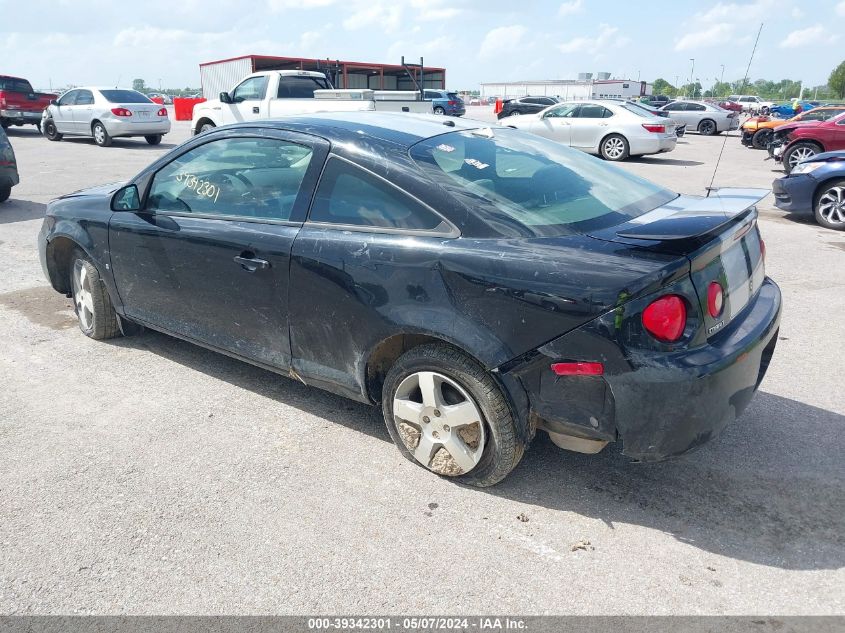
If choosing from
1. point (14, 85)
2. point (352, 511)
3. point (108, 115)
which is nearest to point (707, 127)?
point (108, 115)

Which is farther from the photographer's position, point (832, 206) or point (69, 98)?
point (69, 98)

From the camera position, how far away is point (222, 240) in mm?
3684

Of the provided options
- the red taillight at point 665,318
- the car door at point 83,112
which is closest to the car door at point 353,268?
the red taillight at point 665,318

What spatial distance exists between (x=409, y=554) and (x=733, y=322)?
1647mm

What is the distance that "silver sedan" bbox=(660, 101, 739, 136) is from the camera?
1061 inches

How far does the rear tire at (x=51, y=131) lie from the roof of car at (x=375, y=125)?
65.5 feet

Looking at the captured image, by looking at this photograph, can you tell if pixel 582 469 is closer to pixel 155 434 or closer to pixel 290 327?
pixel 290 327

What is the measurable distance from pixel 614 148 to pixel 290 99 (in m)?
7.79

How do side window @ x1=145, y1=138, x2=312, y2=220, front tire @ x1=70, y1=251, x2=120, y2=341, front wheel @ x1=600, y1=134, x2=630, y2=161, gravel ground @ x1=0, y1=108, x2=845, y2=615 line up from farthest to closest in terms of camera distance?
front wheel @ x1=600, y1=134, x2=630, y2=161 < front tire @ x1=70, y1=251, x2=120, y2=341 < side window @ x1=145, y1=138, x2=312, y2=220 < gravel ground @ x1=0, y1=108, x2=845, y2=615

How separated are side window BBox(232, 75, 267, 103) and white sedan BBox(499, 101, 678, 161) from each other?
5.75 metres

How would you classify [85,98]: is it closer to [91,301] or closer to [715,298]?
[91,301]

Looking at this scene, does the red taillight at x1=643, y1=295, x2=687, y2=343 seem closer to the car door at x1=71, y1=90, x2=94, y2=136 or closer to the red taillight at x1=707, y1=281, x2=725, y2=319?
the red taillight at x1=707, y1=281, x2=725, y2=319

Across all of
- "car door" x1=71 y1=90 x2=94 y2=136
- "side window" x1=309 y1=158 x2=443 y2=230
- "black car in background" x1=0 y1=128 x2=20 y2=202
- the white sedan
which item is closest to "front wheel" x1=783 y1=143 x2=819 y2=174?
the white sedan

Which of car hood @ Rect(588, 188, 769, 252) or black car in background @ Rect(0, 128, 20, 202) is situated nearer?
car hood @ Rect(588, 188, 769, 252)
